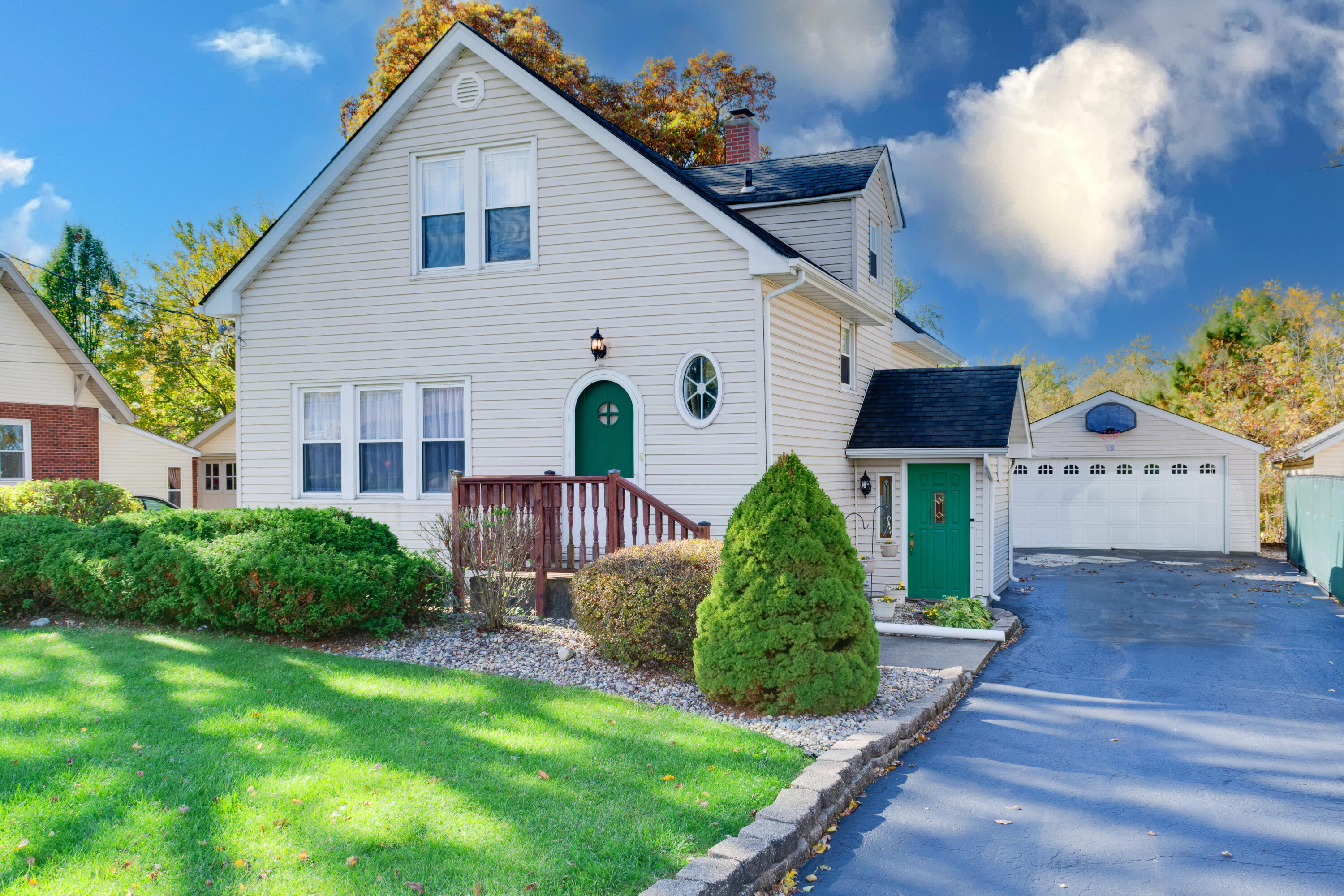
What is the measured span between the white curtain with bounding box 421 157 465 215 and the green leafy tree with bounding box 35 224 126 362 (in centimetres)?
3789

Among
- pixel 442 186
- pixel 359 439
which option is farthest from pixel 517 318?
pixel 359 439

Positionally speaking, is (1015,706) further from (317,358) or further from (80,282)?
(80,282)

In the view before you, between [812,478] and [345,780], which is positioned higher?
[812,478]

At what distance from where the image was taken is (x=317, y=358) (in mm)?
12109

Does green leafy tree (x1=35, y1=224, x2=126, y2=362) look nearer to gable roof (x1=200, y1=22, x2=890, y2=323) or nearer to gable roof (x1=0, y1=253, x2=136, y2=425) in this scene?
gable roof (x1=0, y1=253, x2=136, y2=425)

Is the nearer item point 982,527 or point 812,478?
point 812,478

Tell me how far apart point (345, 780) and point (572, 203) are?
7.98 meters

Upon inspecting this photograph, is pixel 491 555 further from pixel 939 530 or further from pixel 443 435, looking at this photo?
pixel 939 530

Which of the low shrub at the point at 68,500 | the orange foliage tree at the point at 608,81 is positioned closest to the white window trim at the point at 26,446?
the low shrub at the point at 68,500

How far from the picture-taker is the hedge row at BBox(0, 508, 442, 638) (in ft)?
25.5

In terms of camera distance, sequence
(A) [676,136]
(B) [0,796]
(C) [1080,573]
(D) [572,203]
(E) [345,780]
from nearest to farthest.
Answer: (B) [0,796] → (E) [345,780] → (D) [572,203] → (C) [1080,573] → (A) [676,136]

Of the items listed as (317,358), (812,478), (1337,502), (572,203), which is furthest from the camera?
(1337,502)

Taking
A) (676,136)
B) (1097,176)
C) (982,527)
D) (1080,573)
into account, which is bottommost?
(1080,573)

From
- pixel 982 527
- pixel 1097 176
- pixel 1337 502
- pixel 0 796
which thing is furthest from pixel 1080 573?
pixel 1097 176
